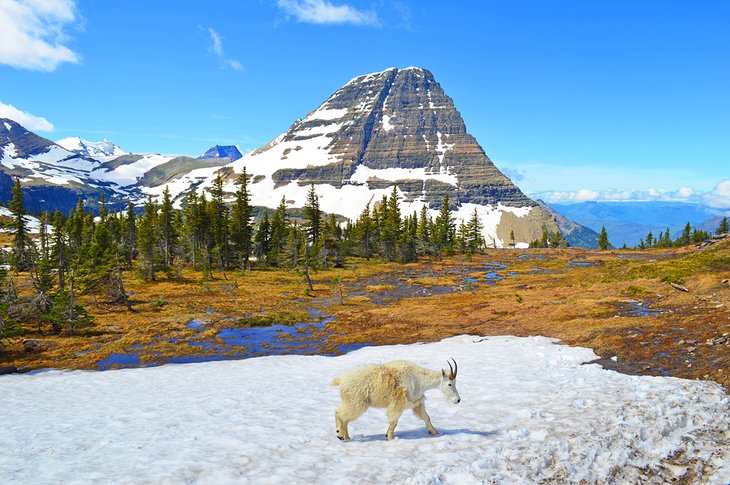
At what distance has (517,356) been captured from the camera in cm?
1914

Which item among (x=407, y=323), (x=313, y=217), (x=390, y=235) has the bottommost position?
(x=407, y=323)

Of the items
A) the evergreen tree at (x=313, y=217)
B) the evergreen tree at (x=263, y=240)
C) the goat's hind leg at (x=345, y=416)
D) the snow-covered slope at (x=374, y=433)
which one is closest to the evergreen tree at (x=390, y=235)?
the evergreen tree at (x=313, y=217)

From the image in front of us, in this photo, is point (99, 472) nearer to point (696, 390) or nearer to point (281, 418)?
point (281, 418)

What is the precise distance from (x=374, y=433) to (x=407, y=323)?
21.0 meters

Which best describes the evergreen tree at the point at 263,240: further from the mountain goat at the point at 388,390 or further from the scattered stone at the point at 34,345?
the mountain goat at the point at 388,390

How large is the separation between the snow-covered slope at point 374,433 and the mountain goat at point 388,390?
24.8 inches

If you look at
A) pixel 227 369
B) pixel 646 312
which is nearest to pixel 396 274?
pixel 646 312

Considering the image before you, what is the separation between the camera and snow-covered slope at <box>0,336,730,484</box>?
315 inches

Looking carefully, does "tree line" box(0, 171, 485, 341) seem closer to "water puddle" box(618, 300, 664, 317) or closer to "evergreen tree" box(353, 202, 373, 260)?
"evergreen tree" box(353, 202, 373, 260)

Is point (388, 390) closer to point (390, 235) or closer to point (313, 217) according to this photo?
point (313, 217)

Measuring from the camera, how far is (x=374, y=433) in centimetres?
1050

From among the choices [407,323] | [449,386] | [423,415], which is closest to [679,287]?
[407,323]

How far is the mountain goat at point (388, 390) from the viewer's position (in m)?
9.51

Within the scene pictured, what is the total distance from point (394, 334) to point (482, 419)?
16.8m
